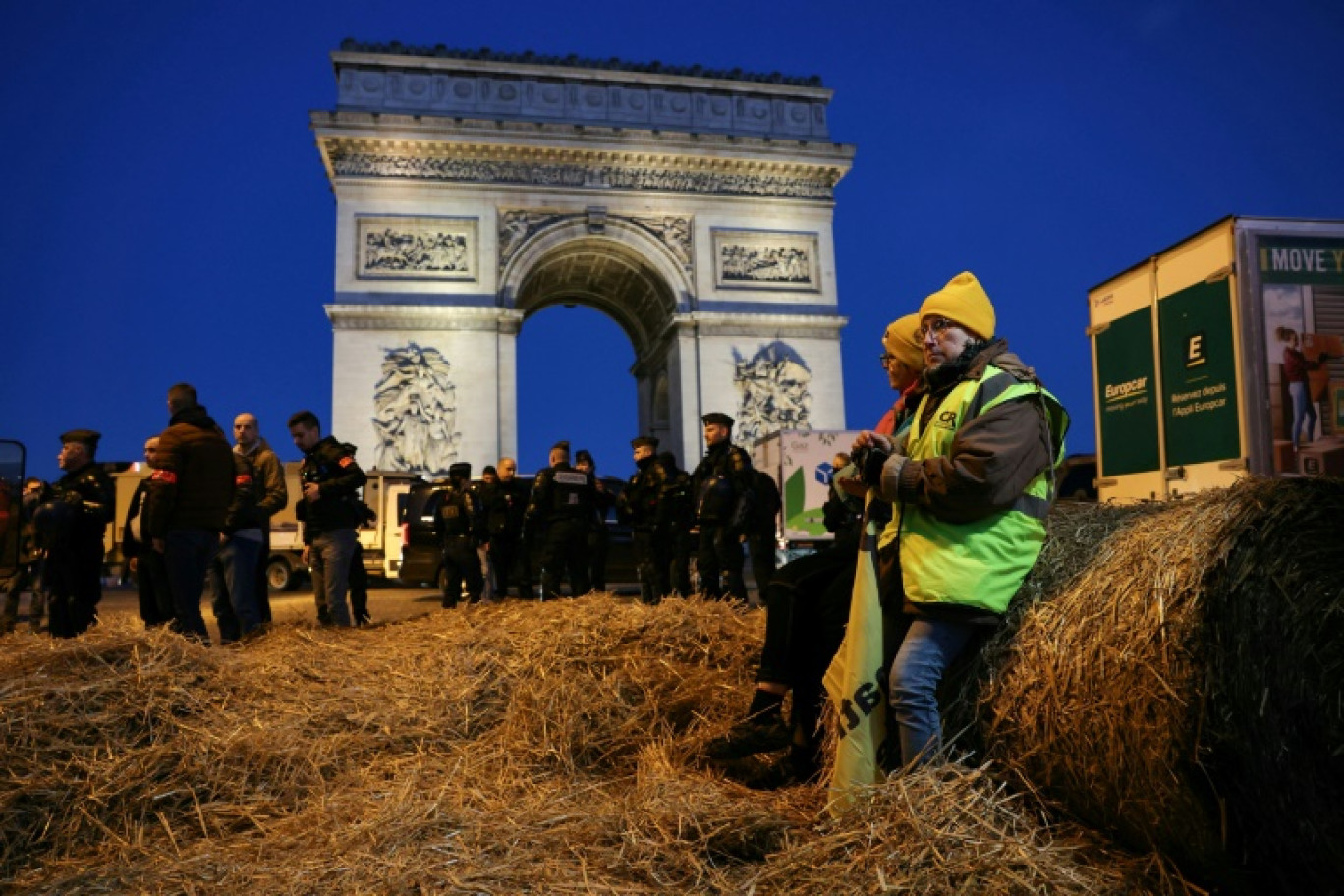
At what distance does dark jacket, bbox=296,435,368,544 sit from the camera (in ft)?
23.9

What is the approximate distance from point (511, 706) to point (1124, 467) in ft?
21.7

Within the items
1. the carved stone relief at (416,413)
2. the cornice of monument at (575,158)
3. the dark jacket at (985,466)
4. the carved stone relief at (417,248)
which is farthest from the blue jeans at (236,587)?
the cornice of monument at (575,158)

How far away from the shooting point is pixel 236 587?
6656 millimetres

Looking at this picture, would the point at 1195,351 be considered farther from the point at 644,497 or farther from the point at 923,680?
the point at 923,680

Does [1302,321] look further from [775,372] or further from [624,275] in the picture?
[624,275]

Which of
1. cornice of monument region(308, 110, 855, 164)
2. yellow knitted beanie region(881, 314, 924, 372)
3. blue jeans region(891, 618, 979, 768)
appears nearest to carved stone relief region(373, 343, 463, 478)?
cornice of monument region(308, 110, 855, 164)

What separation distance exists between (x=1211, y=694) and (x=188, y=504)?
19.3 ft

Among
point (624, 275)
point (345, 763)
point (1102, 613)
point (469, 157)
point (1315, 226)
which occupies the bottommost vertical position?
point (345, 763)

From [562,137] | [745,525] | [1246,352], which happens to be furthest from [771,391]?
[1246,352]

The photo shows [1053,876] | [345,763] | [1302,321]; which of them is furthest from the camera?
[1302,321]

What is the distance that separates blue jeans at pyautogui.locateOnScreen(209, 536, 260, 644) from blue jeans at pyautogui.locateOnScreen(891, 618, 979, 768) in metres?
5.15

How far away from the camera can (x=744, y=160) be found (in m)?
24.6

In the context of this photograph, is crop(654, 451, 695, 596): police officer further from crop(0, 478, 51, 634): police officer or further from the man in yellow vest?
the man in yellow vest

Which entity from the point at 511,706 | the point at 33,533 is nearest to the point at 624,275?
the point at 33,533
